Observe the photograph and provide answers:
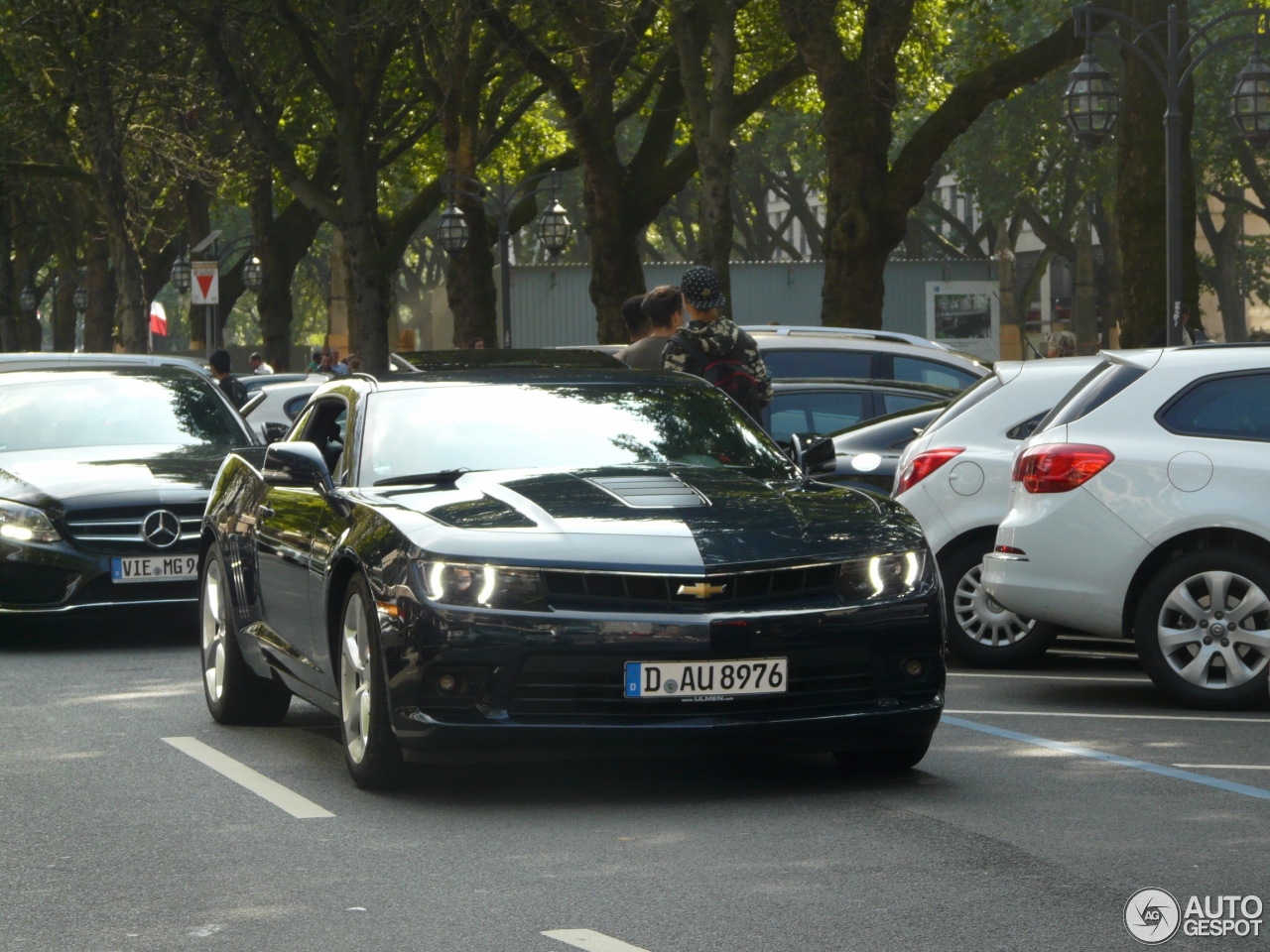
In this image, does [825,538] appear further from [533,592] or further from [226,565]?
[226,565]

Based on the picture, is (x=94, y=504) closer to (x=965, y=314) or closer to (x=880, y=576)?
(x=880, y=576)

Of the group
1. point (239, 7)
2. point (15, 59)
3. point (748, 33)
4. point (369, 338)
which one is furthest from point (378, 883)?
point (15, 59)

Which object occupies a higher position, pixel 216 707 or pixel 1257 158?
pixel 1257 158

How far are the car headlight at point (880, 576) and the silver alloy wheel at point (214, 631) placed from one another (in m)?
3.26

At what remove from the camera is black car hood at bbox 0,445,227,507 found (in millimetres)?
12273

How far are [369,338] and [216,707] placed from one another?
22.0 m

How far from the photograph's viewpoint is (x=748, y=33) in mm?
36594

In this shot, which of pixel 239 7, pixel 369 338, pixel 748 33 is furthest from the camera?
pixel 748 33

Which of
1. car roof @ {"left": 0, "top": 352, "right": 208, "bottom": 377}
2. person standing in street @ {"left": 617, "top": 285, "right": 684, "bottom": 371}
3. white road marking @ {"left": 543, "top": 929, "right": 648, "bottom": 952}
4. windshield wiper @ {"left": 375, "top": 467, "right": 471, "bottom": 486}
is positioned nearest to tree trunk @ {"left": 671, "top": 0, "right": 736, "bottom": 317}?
car roof @ {"left": 0, "top": 352, "right": 208, "bottom": 377}

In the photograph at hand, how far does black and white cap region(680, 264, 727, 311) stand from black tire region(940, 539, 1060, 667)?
1766mm

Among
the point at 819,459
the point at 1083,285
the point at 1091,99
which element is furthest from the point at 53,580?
the point at 1083,285

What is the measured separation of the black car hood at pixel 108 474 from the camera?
483 inches

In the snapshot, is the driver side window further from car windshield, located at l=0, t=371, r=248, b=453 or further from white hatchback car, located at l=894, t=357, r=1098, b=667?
car windshield, located at l=0, t=371, r=248, b=453

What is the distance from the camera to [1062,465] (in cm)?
959
